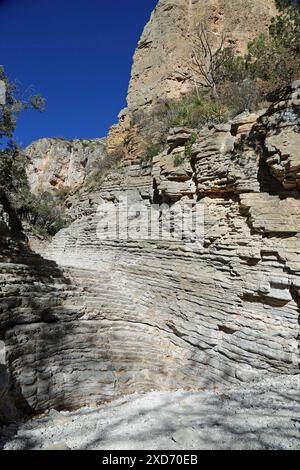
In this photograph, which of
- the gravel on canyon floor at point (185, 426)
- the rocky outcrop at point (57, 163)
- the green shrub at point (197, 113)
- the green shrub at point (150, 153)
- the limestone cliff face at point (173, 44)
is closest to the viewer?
the gravel on canyon floor at point (185, 426)

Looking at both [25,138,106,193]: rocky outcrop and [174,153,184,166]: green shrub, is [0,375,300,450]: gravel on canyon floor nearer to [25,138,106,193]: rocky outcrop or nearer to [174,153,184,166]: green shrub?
[174,153,184,166]: green shrub

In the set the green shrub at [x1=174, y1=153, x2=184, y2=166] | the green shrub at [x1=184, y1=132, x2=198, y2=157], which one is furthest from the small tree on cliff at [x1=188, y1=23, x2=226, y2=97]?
the green shrub at [x1=174, y1=153, x2=184, y2=166]

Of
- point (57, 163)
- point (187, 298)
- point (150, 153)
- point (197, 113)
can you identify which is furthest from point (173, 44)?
point (57, 163)

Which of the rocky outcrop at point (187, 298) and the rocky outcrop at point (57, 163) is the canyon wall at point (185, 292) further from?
the rocky outcrop at point (57, 163)

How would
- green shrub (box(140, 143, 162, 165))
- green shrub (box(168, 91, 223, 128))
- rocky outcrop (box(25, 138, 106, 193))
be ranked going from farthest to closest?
rocky outcrop (box(25, 138, 106, 193)), green shrub (box(140, 143, 162, 165)), green shrub (box(168, 91, 223, 128))

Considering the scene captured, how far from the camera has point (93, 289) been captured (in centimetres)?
827

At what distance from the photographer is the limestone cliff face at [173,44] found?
44.9ft

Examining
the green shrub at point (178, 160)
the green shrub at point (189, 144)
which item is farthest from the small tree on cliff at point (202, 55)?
the green shrub at point (178, 160)

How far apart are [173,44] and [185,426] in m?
15.9

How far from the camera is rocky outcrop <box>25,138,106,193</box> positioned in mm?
35312

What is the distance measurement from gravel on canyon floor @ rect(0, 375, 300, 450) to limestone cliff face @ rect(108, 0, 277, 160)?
10.5 meters

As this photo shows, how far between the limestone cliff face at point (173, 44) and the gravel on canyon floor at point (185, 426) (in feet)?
34.6
